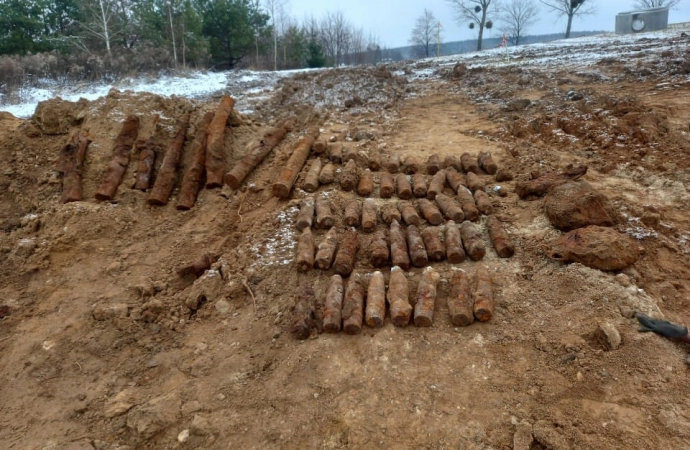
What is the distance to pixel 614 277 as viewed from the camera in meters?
4.62

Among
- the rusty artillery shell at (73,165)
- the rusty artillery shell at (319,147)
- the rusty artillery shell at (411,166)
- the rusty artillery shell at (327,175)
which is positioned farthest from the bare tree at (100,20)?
the rusty artillery shell at (411,166)

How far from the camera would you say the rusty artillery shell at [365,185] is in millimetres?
7086

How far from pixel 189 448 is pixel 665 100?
1244 centimetres

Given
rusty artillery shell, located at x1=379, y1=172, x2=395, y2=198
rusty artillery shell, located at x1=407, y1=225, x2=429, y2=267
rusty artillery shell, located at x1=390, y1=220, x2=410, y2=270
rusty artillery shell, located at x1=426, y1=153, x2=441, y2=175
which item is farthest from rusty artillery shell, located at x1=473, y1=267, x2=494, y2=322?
rusty artillery shell, located at x1=426, y1=153, x2=441, y2=175

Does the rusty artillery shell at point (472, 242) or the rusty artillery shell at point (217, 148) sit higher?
the rusty artillery shell at point (217, 148)

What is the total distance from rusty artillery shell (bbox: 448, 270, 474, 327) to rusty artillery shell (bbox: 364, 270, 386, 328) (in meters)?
0.75

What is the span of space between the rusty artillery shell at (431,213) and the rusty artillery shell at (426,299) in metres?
1.23

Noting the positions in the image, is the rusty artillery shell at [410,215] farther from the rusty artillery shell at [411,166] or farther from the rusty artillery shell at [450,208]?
the rusty artillery shell at [411,166]

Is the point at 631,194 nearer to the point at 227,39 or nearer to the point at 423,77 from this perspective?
the point at 423,77

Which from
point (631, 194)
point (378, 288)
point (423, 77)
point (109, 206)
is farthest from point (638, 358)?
point (423, 77)

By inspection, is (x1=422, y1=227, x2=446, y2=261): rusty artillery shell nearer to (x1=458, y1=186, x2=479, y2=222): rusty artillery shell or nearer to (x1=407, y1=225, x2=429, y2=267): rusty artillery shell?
(x1=407, y1=225, x2=429, y2=267): rusty artillery shell

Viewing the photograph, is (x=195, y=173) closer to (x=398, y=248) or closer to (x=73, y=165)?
(x=73, y=165)

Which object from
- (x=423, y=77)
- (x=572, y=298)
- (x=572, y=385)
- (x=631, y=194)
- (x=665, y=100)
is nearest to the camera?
(x=572, y=385)

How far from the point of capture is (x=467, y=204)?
21.2 ft
